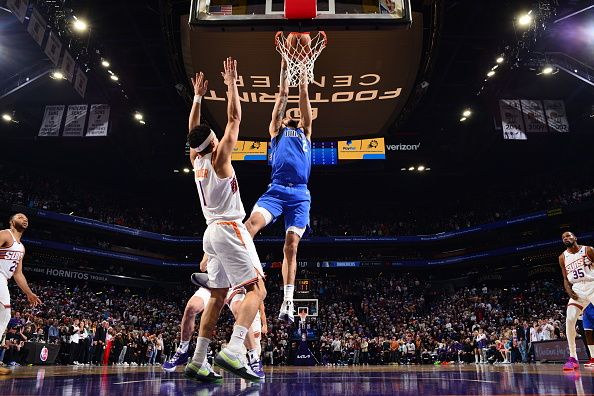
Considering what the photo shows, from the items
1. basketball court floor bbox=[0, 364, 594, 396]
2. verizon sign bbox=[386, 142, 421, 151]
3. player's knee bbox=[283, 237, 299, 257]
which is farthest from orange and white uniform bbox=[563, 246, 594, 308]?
verizon sign bbox=[386, 142, 421, 151]

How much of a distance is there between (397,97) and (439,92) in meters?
7.70

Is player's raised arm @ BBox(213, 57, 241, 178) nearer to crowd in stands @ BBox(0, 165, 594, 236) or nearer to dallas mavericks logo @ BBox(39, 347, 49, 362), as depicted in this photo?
dallas mavericks logo @ BBox(39, 347, 49, 362)

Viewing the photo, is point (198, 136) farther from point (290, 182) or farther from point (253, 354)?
point (253, 354)

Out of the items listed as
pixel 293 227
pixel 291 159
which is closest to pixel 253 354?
pixel 293 227

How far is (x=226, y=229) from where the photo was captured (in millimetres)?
3973

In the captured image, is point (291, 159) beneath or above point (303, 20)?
beneath

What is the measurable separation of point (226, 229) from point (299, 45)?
5.18 m

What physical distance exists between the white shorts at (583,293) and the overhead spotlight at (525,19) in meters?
11.5

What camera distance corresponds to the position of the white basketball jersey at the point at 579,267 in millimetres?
6891

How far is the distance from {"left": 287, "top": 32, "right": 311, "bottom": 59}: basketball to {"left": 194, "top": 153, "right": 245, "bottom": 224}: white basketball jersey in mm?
4514

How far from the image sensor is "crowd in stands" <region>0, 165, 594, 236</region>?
28000 millimetres

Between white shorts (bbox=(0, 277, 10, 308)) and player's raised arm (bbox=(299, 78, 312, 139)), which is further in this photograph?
player's raised arm (bbox=(299, 78, 312, 139))

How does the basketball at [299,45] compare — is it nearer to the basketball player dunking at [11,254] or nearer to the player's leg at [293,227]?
the player's leg at [293,227]

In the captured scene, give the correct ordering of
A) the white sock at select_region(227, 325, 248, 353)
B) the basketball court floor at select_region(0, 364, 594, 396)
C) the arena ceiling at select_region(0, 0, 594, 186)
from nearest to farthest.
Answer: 1. the basketball court floor at select_region(0, 364, 594, 396)
2. the white sock at select_region(227, 325, 248, 353)
3. the arena ceiling at select_region(0, 0, 594, 186)
